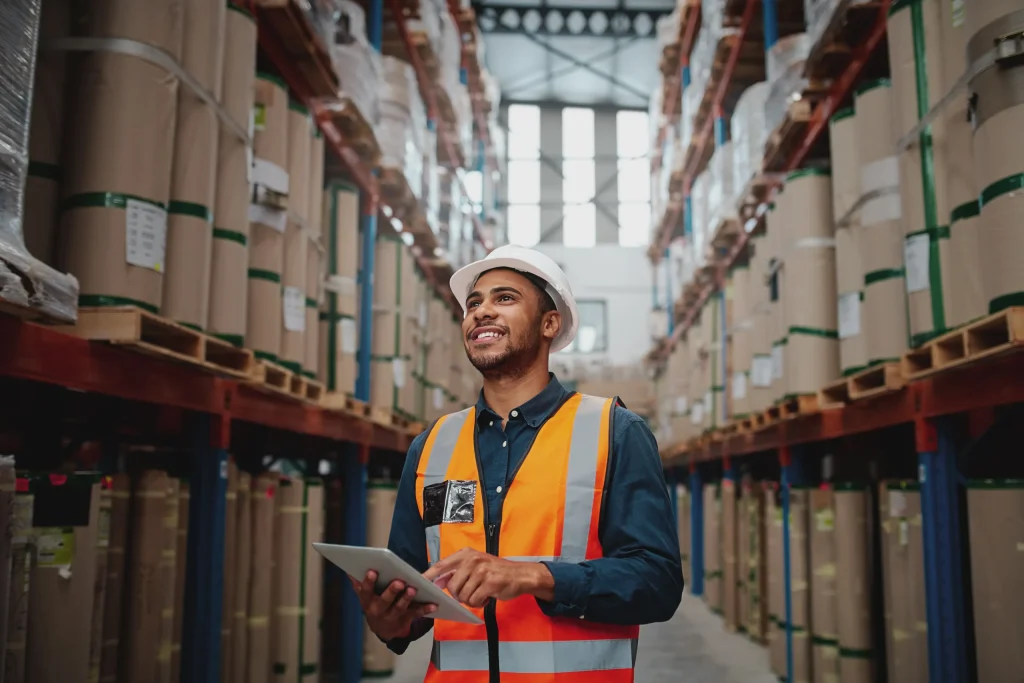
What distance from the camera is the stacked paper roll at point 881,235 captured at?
158 inches

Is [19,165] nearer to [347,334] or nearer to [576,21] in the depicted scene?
[347,334]

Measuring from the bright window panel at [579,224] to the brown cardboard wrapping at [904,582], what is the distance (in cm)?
1641

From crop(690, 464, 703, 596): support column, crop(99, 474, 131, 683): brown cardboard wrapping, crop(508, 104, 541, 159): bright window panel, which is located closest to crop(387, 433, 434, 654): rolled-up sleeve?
crop(99, 474, 131, 683): brown cardboard wrapping

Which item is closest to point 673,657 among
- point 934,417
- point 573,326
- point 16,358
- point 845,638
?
point 845,638

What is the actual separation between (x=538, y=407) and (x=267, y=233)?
8.43ft

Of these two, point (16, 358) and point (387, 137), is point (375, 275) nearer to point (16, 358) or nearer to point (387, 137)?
point (387, 137)

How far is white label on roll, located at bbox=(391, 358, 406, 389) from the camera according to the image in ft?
21.5

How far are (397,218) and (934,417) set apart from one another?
4.75m

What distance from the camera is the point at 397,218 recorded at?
23.8 ft

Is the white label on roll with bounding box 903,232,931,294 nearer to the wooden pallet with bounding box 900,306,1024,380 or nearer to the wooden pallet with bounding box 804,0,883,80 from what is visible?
the wooden pallet with bounding box 900,306,1024,380

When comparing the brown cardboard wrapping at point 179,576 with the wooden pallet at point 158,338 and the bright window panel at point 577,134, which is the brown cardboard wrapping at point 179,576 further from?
the bright window panel at point 577,134

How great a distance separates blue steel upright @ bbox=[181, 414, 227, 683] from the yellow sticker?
1.02m

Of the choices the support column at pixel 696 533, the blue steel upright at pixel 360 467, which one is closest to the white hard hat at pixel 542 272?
the blue steel upright at pixel 360 467

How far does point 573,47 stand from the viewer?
19.2 m
